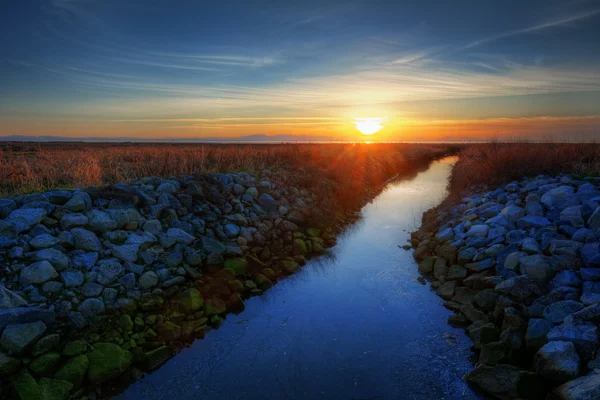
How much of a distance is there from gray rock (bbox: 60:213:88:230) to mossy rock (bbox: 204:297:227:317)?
10.9 feet

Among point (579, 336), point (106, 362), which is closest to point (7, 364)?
point (106, 362)

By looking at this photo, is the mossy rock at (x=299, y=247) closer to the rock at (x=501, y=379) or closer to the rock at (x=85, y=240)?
the rock at (x=85, y=240)

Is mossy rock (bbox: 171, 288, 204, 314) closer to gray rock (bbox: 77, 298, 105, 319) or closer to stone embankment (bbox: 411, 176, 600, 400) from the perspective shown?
gray rock (bbox: 77, 298, 105, 319)

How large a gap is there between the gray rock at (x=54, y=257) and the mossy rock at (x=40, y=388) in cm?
Result: 221

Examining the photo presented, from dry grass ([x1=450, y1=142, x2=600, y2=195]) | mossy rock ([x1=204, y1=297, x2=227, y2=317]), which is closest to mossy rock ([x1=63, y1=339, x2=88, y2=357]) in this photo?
mossy rock ([x1=204, y1=297, x2=227, y2=317])

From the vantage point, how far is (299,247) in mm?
11742

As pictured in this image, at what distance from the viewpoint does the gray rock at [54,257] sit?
6.80 meters

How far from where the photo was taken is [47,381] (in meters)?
5.26

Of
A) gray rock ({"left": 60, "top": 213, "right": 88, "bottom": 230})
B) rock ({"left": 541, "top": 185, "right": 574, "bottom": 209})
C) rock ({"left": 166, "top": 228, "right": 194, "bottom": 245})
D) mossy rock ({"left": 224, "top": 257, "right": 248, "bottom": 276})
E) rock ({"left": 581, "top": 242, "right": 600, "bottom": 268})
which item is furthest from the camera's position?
rock ({"left": 541, "top": 185, "right": 574, "bottom": 209})

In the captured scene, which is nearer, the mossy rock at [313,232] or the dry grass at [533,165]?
the mossy rock at [313,232]

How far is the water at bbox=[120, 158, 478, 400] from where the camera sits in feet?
19.0

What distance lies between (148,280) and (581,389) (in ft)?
25.2

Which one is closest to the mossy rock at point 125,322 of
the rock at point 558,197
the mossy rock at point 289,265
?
the mossy rock at point 289,265


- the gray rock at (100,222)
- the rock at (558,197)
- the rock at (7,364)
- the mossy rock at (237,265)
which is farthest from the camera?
the rock at (558,197)
